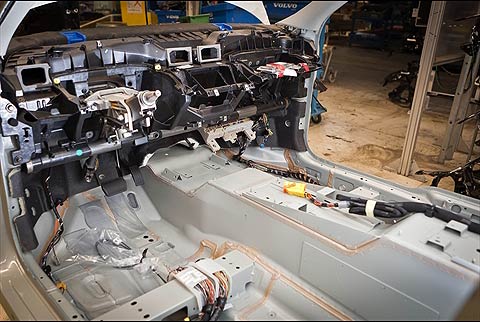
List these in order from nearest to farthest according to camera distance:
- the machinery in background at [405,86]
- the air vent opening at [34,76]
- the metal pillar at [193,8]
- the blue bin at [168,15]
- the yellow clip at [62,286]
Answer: the air vent opening at [34,76], the yellow clip at [62,286], the metal pillar at [193,8], the blue bin at [168,15], the machinery in background at [405,86]

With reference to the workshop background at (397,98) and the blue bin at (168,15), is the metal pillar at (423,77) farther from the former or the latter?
the blue bin at (168,15)

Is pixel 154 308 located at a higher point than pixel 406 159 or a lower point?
higher

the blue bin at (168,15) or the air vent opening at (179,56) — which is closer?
the air vent opening at (179,56)

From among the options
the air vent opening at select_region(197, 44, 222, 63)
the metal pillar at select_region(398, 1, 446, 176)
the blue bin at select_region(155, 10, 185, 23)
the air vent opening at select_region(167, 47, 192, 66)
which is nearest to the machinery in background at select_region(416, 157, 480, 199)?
the metal pillar at select_region(398, 1, 446, 176)

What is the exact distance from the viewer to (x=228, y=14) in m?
6.23

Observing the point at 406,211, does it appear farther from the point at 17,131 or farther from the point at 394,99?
the point at 394,99

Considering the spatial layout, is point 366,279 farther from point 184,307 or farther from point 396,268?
point 184,307

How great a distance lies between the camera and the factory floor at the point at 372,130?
5.02 m

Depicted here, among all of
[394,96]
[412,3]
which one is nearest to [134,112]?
[394,96]

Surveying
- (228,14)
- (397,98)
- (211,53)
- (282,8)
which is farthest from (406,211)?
(397,98)

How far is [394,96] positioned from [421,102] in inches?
133

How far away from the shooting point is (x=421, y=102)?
179 inches

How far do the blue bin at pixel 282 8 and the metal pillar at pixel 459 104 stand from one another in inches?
109

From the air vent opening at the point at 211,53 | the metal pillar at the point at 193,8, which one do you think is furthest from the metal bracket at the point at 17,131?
the metal pillar at the point at 193,8
